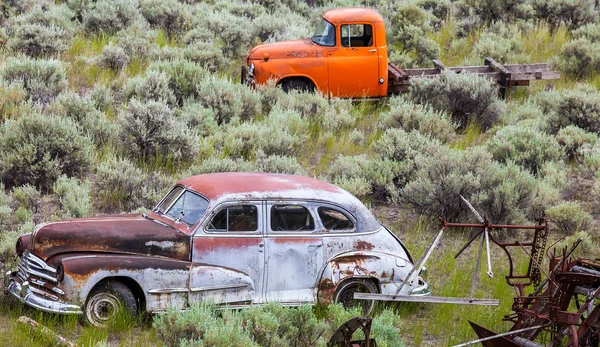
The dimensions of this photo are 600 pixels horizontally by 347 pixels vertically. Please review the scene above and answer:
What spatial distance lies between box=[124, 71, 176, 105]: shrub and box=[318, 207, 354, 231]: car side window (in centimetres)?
702

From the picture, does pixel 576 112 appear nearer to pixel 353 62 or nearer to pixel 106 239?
pixel 353 62

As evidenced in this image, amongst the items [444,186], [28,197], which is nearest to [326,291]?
[444,186]

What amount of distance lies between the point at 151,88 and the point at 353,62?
3831 mm

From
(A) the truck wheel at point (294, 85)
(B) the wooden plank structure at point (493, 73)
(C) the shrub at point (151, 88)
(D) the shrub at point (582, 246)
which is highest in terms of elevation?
(C) the shrub at point (151, 88)

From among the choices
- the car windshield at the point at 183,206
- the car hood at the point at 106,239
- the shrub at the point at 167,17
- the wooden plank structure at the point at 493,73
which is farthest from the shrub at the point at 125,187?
the shrub at the point at 167,17

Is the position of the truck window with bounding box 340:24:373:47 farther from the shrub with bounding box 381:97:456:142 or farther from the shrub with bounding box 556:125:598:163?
the shrub with bounding box 556:125:598:163

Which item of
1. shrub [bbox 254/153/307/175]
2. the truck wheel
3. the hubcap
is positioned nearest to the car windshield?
the hubcap

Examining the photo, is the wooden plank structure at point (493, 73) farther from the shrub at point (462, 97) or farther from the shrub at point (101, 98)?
the shrub at point (101, 98)

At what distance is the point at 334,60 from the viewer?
17.1 meters

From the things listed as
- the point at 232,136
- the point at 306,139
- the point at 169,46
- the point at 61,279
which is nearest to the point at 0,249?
the point at 61,279

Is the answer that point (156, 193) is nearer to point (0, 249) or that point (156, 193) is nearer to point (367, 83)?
point (0, 249)

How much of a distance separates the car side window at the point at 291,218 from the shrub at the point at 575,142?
23.8ft

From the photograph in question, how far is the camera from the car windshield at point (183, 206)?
30.7 ft

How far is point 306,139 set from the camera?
15289 mm
